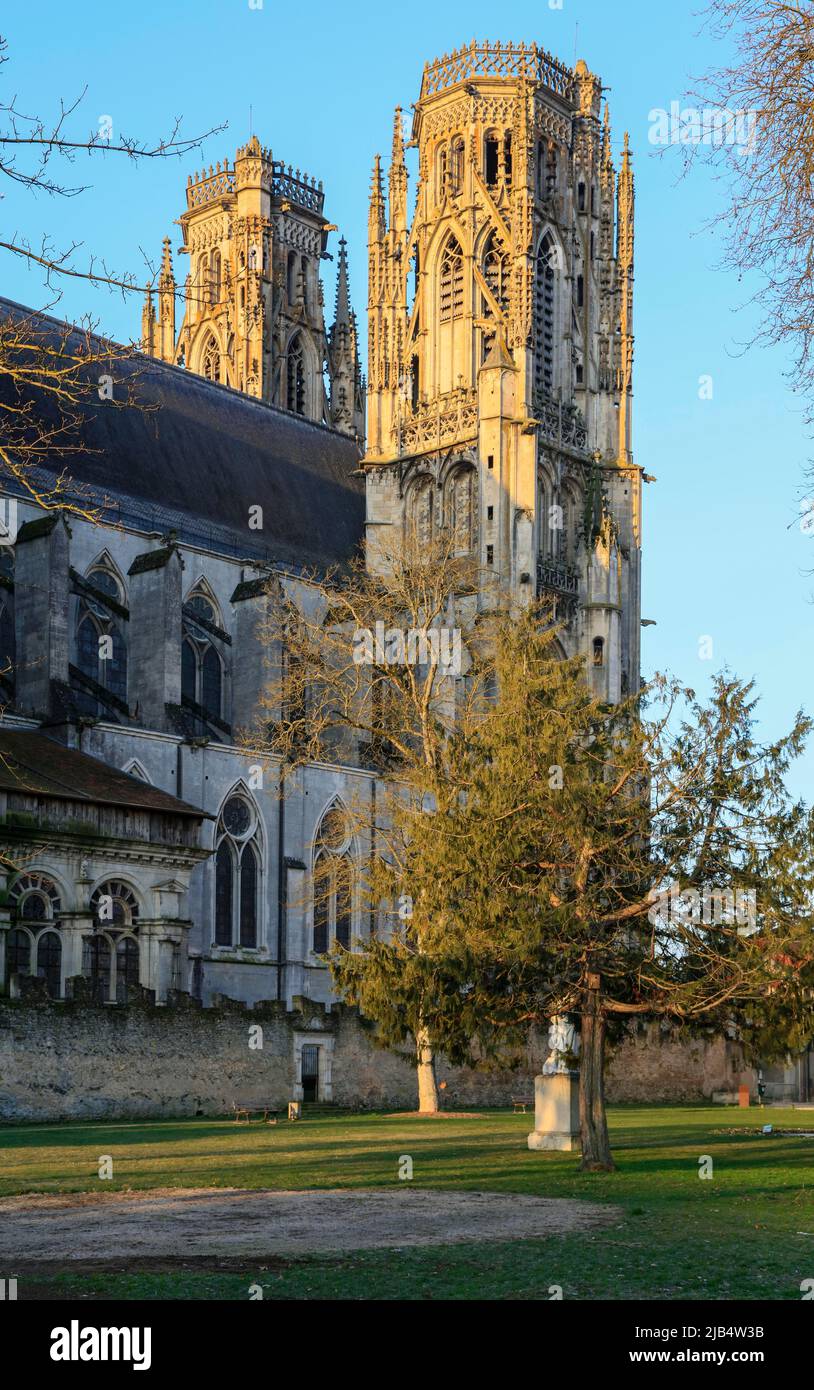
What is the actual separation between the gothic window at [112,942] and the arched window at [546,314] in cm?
2997

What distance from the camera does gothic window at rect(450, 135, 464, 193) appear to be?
63469 millimetres

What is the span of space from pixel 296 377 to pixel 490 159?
1751 cm

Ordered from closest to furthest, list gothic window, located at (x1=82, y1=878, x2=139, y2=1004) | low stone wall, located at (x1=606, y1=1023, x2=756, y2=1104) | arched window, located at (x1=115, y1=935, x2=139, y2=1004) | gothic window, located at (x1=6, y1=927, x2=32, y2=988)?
gothic window, located at (x1=6, y1=927, x2=32, y2=988), gothic window, located at (x1=82, y1=878, x2=139, y2=1004), arched window, located at (x1=115, y1=935, x2=139, y2=1004), low stone wall, located at (x1=606, y1=1023, x2=756, y2=1104)

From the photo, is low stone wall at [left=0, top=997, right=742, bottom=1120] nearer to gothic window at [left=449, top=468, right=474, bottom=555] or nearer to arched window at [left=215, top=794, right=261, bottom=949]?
arched window at [left=215, top=794, right=261, bottom=949]

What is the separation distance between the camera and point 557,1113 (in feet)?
79.5

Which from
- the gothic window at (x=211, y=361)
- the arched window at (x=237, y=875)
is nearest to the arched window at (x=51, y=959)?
the arched window at (x=237, y=875)

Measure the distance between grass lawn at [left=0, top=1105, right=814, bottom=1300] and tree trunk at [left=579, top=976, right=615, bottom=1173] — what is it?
301 mm

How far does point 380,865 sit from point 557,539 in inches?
1504

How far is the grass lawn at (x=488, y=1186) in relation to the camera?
11805 millimetres

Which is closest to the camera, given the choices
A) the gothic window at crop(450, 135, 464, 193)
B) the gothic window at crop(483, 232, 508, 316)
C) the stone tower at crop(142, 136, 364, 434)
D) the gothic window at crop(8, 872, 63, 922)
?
the gothic window at crop(8, 872, 63, 922)

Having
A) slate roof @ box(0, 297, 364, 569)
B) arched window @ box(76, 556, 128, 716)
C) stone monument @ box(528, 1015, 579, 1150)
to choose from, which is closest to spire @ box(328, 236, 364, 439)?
slate roof @ box(0, 297, 364, 569)

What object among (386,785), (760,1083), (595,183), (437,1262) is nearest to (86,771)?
(386,785)
